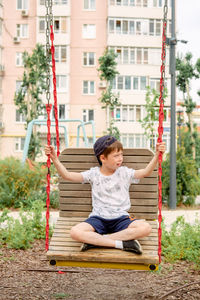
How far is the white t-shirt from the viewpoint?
390 centimetres

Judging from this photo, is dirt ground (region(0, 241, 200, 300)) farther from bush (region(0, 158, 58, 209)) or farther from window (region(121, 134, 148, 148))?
window (region(121, 134, 148, 148))

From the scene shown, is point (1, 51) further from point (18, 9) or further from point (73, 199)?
point (73, 199)

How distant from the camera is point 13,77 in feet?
118

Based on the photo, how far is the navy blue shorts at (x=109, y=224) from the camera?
12.3ft

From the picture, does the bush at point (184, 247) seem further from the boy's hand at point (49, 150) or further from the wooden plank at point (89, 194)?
the boy's hand at point (49, 150)

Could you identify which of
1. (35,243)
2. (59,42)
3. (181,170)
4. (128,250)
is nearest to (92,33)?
(59,42)

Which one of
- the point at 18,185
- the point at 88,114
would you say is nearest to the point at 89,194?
the point at 18,185

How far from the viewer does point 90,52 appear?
35.8 m

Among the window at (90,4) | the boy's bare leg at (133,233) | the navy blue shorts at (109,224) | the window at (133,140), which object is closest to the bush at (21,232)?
the navy blue shorts at (109,224)

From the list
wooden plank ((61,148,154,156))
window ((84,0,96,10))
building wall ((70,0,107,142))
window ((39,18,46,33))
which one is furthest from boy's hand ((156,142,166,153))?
window ((84,0,96,10))

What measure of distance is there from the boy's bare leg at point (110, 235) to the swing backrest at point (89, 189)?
26.2 inches

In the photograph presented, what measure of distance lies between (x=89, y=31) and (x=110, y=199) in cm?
3321

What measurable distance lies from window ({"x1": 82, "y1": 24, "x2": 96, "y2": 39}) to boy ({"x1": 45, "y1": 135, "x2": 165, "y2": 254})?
1290 inches

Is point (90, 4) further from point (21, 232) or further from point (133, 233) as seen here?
point (133, 233)
